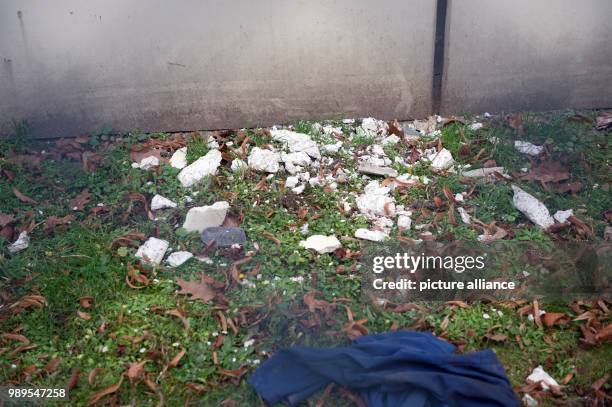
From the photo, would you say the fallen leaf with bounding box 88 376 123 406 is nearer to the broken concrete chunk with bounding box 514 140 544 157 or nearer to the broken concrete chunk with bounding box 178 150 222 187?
the broken concrete chunk with bounding box 178 150 222 187

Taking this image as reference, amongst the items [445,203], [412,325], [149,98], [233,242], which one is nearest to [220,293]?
[233,242]

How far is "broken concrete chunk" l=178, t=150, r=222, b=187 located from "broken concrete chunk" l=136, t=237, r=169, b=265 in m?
0.59

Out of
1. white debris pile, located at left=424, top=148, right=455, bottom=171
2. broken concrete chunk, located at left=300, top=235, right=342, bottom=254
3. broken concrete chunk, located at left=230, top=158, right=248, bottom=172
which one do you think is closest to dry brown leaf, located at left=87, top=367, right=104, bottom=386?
broken concrete chunk, located at left=300, top=235, right=342, bottom=254

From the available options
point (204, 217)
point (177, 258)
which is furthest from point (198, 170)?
point (177, 258)

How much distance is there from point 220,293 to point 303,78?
1882mm

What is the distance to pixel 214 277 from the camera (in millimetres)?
3350

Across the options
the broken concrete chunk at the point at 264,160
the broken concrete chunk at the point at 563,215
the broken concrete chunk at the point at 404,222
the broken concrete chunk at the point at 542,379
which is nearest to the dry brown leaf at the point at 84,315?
the broken concrete chunk at the point at 264,160

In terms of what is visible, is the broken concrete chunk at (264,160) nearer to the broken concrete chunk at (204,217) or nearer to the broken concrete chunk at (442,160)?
the broken concrete chunk at (204,217)

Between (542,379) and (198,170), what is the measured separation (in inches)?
93.5

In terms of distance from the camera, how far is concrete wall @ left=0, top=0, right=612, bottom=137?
4246 millimetres

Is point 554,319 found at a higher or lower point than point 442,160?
lower

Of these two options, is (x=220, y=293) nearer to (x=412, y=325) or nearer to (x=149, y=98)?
(x=412, y=325)

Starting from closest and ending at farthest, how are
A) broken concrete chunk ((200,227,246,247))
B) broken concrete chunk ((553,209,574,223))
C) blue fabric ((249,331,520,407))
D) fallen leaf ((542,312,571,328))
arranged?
1. blue fabric ((249,331,520,407))
2. fallen leaf ((542,312,571,328))
3. broken concrete chunk ((200,227,246,247))
4. broken concrete chunk ((553,209,574,223))

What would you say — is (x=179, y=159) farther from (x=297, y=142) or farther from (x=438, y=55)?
(x=438, y=55)
